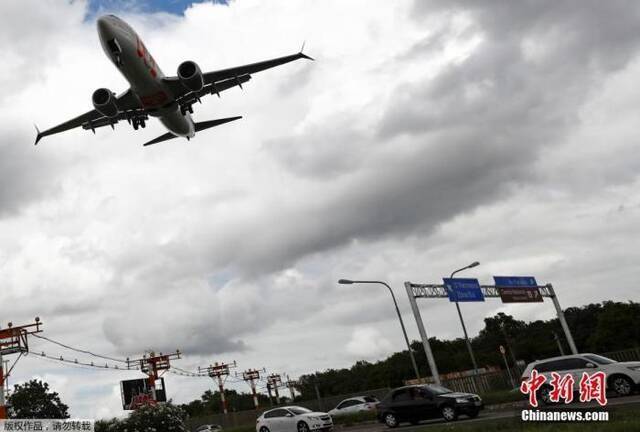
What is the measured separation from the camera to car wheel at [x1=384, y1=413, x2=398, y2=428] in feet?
66.1

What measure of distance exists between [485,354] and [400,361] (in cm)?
1558

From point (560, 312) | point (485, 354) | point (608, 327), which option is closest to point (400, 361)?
point (485, 354)

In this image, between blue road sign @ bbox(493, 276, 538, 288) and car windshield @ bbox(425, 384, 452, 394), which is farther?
blue road sign @ bbox(493, 276, 538, 288)

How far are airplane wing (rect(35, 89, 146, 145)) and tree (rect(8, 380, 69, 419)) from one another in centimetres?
7331

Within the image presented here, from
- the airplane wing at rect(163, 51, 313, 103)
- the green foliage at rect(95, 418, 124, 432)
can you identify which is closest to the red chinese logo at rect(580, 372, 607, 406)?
the airplane wing at rect(163, 51, 313, 103)

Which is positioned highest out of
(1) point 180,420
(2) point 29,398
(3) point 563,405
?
(2) point 29,398

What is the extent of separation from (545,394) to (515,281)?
77.0 ft

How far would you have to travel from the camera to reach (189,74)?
901 inches

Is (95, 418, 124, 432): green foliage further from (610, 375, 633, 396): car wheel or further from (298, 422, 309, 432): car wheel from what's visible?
(610, 375, 633, 396): car wheel

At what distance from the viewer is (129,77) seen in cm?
2203

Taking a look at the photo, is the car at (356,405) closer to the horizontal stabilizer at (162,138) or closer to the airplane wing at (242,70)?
the horizontal stabilizer at (162,138)

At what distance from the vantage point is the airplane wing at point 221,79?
77.8ft

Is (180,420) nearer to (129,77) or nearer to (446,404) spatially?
(446,404)

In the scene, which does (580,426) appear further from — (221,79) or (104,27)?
(221,79)
